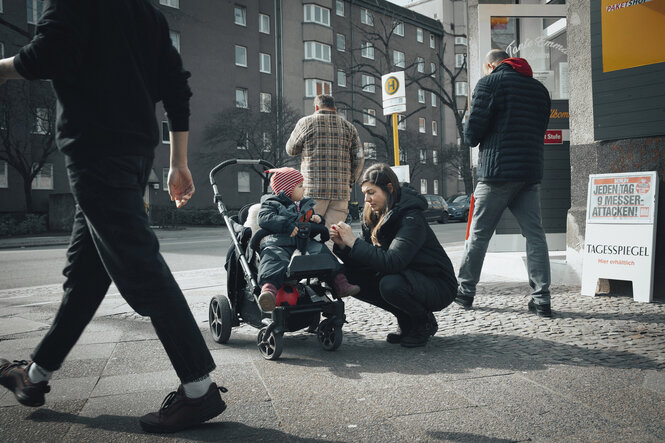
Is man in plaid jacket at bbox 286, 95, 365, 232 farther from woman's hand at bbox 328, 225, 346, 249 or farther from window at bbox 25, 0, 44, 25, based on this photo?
window at bbox 25, 0, 44, 25

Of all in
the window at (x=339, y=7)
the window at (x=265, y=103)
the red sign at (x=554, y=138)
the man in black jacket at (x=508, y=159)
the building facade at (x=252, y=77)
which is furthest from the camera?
the window at (x=339, y=7)

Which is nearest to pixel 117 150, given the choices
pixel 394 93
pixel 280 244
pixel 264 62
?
pixel 280 244

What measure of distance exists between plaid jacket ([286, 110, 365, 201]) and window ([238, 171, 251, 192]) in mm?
33882

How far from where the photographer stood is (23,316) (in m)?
5.89

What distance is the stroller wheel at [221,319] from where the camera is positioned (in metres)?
4.31

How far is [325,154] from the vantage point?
6.40 meters

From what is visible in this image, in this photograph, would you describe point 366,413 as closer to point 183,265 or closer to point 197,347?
point 197,347

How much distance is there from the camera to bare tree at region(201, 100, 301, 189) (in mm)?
34344

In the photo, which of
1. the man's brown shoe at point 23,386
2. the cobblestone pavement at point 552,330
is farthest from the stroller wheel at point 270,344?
the man's brown shoe at point 23,386

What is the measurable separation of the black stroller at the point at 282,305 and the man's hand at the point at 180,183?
0.98 meters

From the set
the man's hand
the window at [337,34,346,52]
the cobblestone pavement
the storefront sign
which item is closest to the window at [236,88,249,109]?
the window at [337,34,346,52]

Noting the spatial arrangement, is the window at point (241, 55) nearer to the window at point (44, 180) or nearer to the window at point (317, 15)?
the window at point (317, 15)

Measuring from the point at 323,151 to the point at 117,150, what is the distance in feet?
13.0

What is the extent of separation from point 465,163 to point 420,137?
15299mm
